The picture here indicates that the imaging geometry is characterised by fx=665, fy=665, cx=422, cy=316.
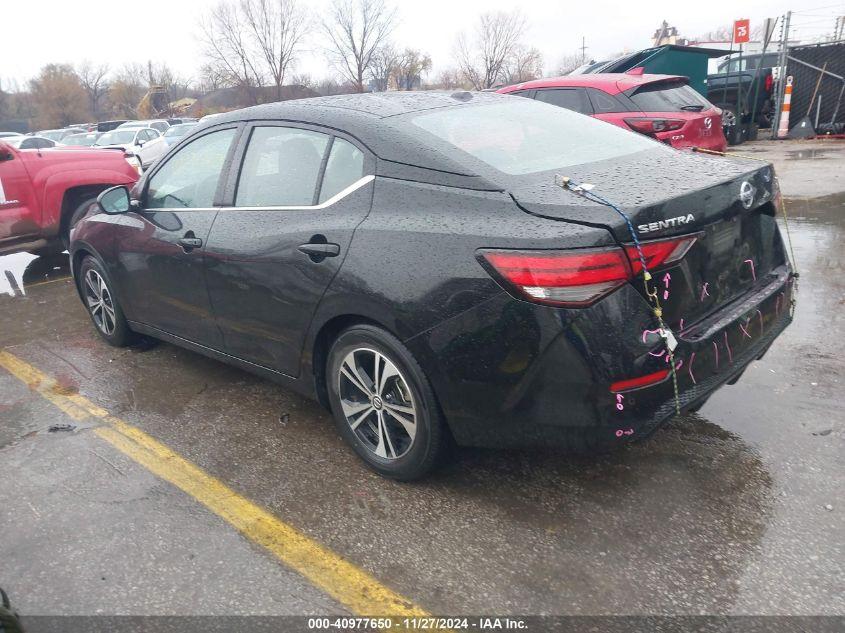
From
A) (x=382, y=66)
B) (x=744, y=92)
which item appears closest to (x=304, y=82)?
(x=382, y=66)

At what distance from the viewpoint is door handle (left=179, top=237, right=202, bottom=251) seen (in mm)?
3586

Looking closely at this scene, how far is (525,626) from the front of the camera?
7.07 feet

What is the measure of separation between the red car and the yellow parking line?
622 centimetres

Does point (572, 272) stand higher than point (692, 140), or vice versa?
point (572, 272)

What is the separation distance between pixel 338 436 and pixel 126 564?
119 centimetres

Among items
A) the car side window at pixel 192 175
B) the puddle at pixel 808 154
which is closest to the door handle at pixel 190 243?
the car side window at pixel 192 175

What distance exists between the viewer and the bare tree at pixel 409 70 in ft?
164

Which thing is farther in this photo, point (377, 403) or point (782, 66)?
point (782, 66)

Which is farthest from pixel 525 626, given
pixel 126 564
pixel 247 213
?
pixel 247 213

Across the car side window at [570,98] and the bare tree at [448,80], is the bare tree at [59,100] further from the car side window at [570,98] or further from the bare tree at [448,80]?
the car side window at [570,98]

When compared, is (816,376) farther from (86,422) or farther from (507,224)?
(86,422)

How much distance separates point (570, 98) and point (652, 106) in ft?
3.27

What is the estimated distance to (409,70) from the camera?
51188 millimetres

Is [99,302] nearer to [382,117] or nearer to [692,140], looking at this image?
[382,117]
